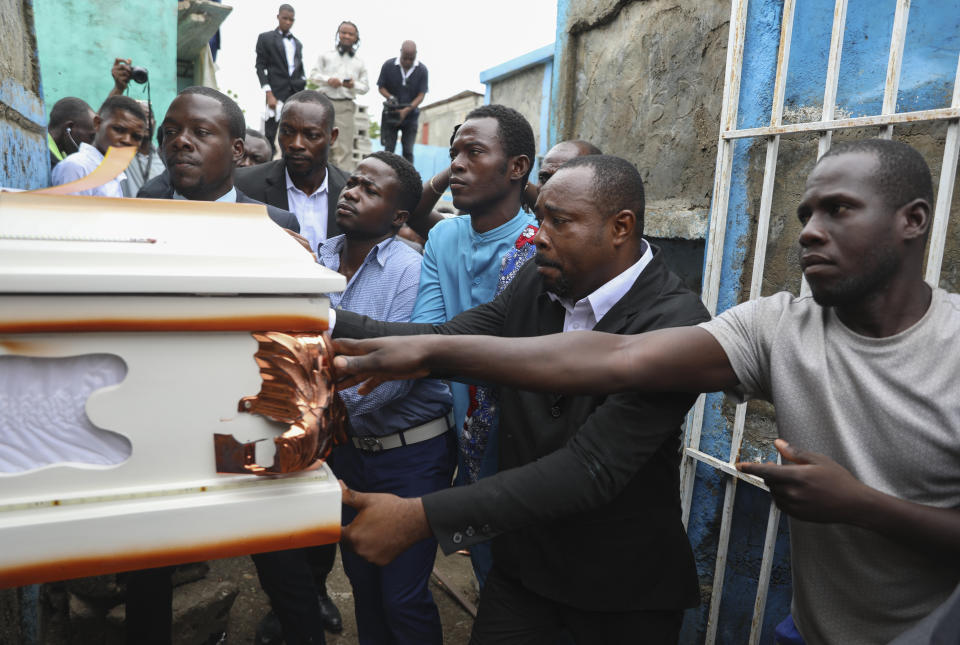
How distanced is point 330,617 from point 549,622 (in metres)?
1.69

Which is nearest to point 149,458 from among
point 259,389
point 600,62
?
point 259,389

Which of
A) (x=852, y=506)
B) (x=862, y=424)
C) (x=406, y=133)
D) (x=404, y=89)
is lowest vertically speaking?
(x=852, y=506)

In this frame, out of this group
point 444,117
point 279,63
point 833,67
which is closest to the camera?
point 833,67

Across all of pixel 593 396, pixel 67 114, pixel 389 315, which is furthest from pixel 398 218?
pixel 67 114

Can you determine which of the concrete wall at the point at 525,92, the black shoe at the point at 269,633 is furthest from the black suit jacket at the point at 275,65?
the black shoe at the point at 269,633

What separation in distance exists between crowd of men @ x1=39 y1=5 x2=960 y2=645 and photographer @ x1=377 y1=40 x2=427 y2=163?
564cm

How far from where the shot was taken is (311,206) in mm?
3193

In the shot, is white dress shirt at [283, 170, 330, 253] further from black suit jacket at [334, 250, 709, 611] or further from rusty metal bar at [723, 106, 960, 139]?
rusty metal bar at [723, 106, 960, 139]

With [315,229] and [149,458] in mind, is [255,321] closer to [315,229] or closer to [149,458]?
[149,458]

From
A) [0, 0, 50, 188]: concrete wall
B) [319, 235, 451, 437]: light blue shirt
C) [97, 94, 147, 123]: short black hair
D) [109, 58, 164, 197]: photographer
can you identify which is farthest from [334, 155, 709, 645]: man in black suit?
[97, 94, 147, 123]: short black hair

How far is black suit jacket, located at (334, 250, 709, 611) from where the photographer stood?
139 cm

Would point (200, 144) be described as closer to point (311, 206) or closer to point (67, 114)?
point (311, 206)

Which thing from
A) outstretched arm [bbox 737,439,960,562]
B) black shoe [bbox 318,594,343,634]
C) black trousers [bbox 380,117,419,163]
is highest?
black trousers [bbox 380,117,419,163]

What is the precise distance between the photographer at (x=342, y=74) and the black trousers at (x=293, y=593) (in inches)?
259
